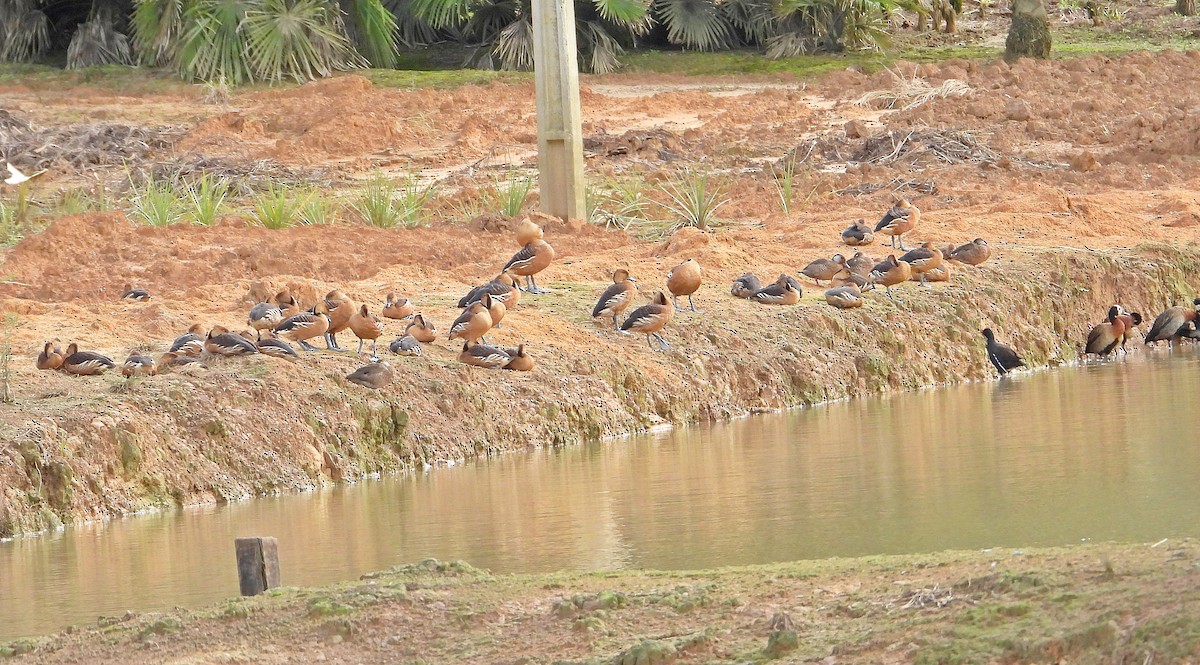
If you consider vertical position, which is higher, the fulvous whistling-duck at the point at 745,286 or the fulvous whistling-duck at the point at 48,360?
the fulvous whistling-duck at the point at 48,360

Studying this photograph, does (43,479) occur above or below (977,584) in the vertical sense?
below

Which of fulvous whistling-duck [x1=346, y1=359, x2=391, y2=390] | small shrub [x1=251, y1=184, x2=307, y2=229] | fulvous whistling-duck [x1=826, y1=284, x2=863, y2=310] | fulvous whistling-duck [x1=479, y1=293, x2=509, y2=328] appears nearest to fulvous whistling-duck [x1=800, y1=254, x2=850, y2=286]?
fulvous whistling-duck [x1=826, y1=284, x2=863, y2=310]

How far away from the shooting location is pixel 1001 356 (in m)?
14.6

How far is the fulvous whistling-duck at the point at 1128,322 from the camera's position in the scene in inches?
598

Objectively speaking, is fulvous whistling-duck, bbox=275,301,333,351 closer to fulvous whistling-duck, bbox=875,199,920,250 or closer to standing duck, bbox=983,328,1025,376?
standing duck, bbox=983,328,1025,376

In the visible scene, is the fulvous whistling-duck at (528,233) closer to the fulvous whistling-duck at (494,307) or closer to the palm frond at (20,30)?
the fulvous whistling-duck at (494,307)

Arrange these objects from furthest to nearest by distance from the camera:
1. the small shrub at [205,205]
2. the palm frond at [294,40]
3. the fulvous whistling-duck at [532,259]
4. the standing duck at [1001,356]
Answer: the palm frond at [294,40] → the small shrub at [205,205] → the standing duck at [1001,356] → the fulvous whistling-duck at [532,259]

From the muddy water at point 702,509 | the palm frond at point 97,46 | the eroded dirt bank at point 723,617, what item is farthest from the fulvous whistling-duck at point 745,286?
the palm frond at point 97,46

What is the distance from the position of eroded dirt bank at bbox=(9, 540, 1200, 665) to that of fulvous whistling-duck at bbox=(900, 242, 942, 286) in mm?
8471

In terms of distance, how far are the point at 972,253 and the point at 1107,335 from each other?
51.0 inches

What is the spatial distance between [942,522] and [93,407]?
4989mm

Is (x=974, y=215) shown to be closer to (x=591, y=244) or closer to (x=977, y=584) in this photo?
(x=591, y=244)

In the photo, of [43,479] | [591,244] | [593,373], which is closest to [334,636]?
[43,479]

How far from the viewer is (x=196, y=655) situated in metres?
6.28
